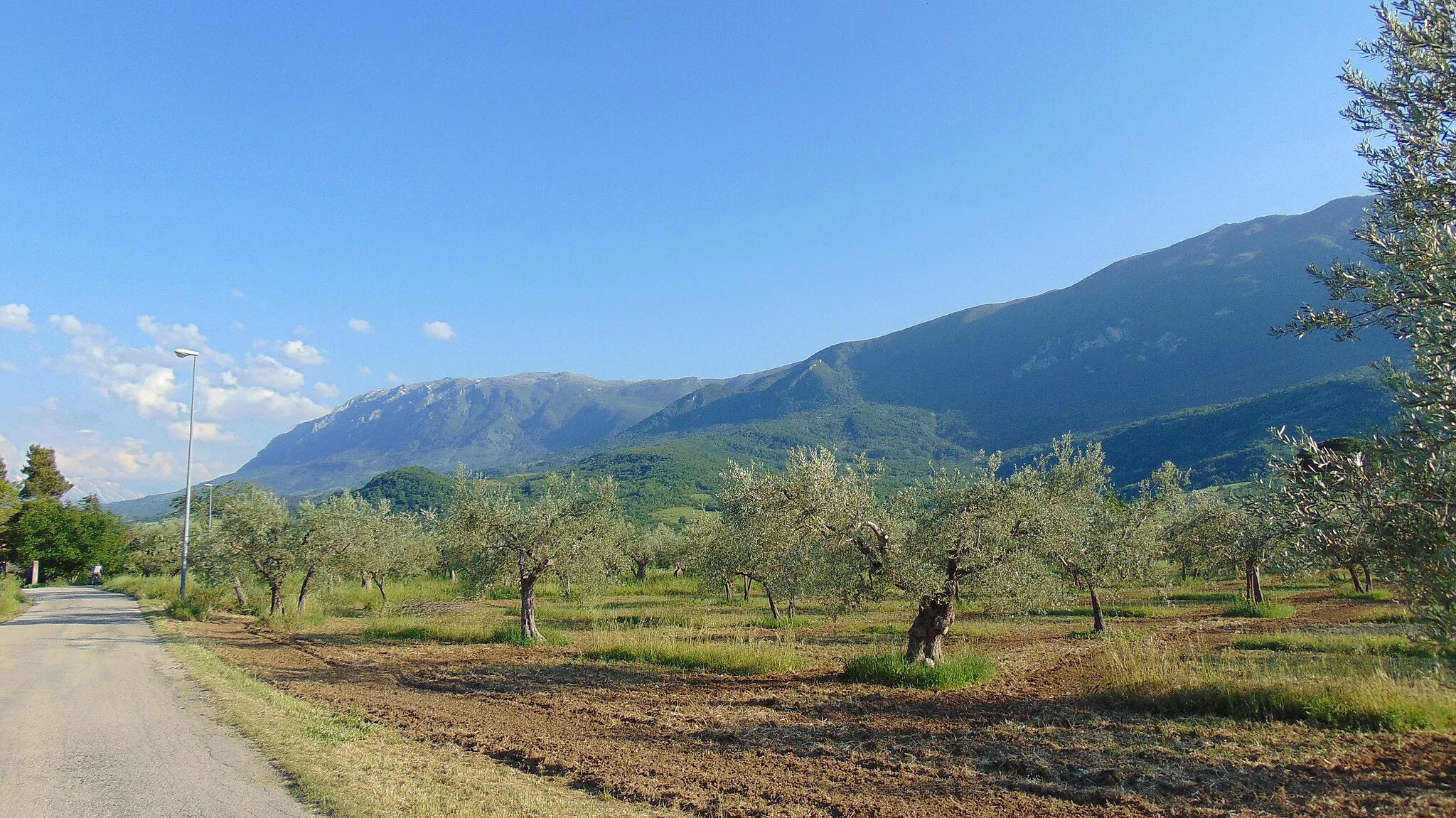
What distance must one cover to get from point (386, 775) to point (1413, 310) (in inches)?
519

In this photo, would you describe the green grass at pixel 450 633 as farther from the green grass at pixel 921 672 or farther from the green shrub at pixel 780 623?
the green grass at pixel 921 672

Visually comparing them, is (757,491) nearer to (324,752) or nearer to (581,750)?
(581,750)

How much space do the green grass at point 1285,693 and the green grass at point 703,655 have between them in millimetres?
7642

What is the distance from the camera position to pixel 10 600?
3650 cm

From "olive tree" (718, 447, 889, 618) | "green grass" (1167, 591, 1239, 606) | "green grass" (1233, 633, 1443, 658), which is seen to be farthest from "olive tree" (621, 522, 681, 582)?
"green grass" (1233, 633, 1443, 658)

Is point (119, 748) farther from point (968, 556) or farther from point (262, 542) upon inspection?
point (262, 542)

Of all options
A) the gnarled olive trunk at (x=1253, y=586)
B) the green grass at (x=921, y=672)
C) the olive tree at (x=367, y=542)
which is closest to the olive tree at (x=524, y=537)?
the olive tree at (x=367, y=542)

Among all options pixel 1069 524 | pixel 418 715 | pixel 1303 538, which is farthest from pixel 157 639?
pixel 1303 538

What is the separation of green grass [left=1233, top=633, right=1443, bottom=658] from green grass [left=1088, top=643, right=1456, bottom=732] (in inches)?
158

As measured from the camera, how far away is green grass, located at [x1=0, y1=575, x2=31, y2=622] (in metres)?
33.6

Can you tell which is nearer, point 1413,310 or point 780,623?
point 1413,310

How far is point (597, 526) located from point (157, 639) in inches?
649

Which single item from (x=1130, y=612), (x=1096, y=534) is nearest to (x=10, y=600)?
(x=1096, y=534)

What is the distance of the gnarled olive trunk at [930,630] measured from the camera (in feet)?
52.3
